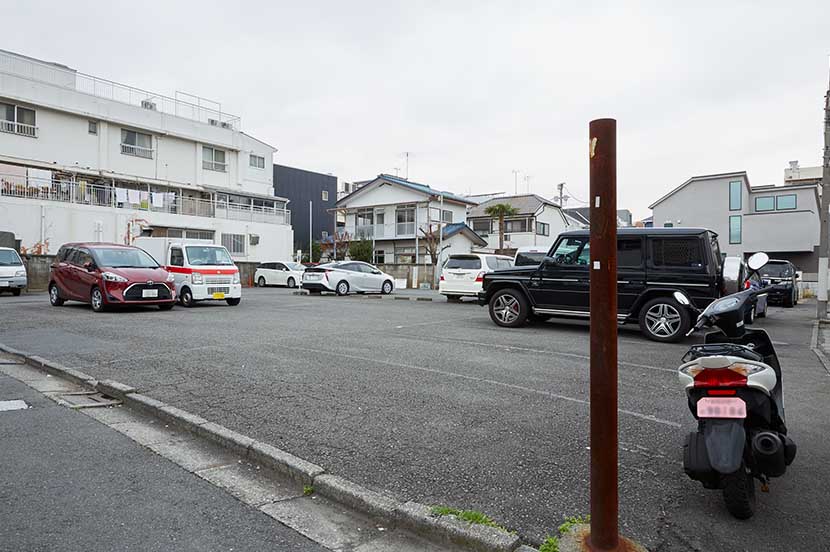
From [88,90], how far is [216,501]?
33520mm

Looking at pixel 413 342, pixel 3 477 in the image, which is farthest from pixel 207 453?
pixel 413 342

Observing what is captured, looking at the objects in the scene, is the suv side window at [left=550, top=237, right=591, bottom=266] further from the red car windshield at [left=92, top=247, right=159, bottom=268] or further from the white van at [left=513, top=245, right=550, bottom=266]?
the red car windshield at [left=92, top=247, right=159, bottom=268]

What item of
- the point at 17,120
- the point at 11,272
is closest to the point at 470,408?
the point at 11,272

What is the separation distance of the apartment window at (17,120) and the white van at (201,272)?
17.2 metres

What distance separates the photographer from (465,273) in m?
17.4

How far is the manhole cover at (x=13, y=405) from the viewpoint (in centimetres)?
481

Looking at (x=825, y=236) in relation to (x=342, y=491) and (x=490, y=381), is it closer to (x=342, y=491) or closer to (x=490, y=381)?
(x=490, y=381)

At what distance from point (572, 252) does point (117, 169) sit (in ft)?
94.6

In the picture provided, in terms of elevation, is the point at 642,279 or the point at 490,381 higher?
the point at 642,279

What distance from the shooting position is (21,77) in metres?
26.2

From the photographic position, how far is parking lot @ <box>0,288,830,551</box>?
9.62ft

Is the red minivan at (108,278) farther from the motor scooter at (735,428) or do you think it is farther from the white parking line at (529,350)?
the motor scooter at (735,428)

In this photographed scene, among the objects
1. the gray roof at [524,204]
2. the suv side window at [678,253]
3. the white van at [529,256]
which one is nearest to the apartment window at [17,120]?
the white van at [529,256]

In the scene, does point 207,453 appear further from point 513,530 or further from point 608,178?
point 608,178
